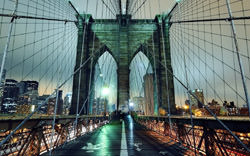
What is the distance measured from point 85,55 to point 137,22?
10.9 m

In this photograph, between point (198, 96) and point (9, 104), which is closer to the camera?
point (9, 104)

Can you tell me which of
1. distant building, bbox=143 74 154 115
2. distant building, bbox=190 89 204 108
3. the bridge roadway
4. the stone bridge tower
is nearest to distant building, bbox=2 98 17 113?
the stone bridge tower

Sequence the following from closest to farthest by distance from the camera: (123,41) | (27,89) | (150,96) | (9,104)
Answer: (9,104), (123,41), (27,89), (150,96)

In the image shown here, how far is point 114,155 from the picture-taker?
4.06m

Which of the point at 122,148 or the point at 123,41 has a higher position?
the point at 123,41

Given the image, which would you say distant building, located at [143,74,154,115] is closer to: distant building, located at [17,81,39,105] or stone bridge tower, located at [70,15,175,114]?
stone bridge tower, located at [70,15,175,114]

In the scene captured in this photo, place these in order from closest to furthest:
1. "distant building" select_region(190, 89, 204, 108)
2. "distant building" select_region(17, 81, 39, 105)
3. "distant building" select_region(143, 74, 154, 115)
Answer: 1. "distant building" select_region(190, 89, 204, 108)
2. "distant building" select_region(17, 81, 39, 105)
3. "distant building" select_region(143, 74, 154, 115)

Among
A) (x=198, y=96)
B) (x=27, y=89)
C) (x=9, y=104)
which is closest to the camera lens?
(x=9, y=104)

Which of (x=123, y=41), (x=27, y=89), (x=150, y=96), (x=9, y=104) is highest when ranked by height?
(x=123, y=41)

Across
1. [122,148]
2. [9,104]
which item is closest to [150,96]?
[9,104]

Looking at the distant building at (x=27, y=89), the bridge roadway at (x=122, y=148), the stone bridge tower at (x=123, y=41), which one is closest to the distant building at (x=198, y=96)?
the bridge roadway at (x=122, y=148)

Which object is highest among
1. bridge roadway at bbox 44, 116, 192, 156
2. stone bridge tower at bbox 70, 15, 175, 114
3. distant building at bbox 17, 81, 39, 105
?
stone bridge tower at bbox 70, 15, 175, 114

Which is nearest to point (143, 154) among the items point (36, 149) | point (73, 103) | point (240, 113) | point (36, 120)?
point (36, 149)

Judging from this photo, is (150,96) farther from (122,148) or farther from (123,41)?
(122,148)
